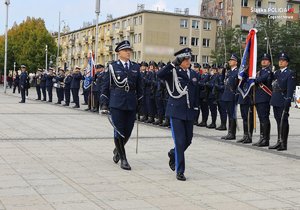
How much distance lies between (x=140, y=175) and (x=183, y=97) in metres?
1.41

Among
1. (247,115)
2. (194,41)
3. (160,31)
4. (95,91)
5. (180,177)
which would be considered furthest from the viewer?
(194,41)

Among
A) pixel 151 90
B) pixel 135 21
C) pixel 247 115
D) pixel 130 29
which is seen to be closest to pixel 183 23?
pixel 135 21

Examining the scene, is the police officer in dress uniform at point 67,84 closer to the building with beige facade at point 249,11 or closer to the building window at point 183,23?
the building window at point 183,23

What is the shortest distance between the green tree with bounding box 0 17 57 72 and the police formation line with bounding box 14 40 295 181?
59.3 meters

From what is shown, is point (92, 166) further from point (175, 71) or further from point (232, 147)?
point (232, 147)

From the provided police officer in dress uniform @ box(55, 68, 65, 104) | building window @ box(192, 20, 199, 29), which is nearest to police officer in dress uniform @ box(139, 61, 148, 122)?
police officer in dress uniform @ box(55, 68, 65, 104)

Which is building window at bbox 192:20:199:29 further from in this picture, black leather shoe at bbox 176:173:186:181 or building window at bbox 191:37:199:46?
black leather shoe at bbox 176:173:186:181

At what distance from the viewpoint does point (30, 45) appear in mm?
75000

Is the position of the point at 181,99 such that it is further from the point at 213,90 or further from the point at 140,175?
Answer: the point at 213,90

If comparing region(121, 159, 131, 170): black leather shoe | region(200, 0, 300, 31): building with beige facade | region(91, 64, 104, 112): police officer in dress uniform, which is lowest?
region(121, 159, 131, 170): black leather shoe

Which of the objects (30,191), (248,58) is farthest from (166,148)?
(30,191)

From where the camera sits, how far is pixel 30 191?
666cm

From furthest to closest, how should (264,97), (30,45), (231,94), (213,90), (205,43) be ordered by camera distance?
(205,43) → (30,45) → (213,90) → (231,94) → (264,97)

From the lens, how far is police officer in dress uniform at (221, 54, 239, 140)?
43.3 ft
